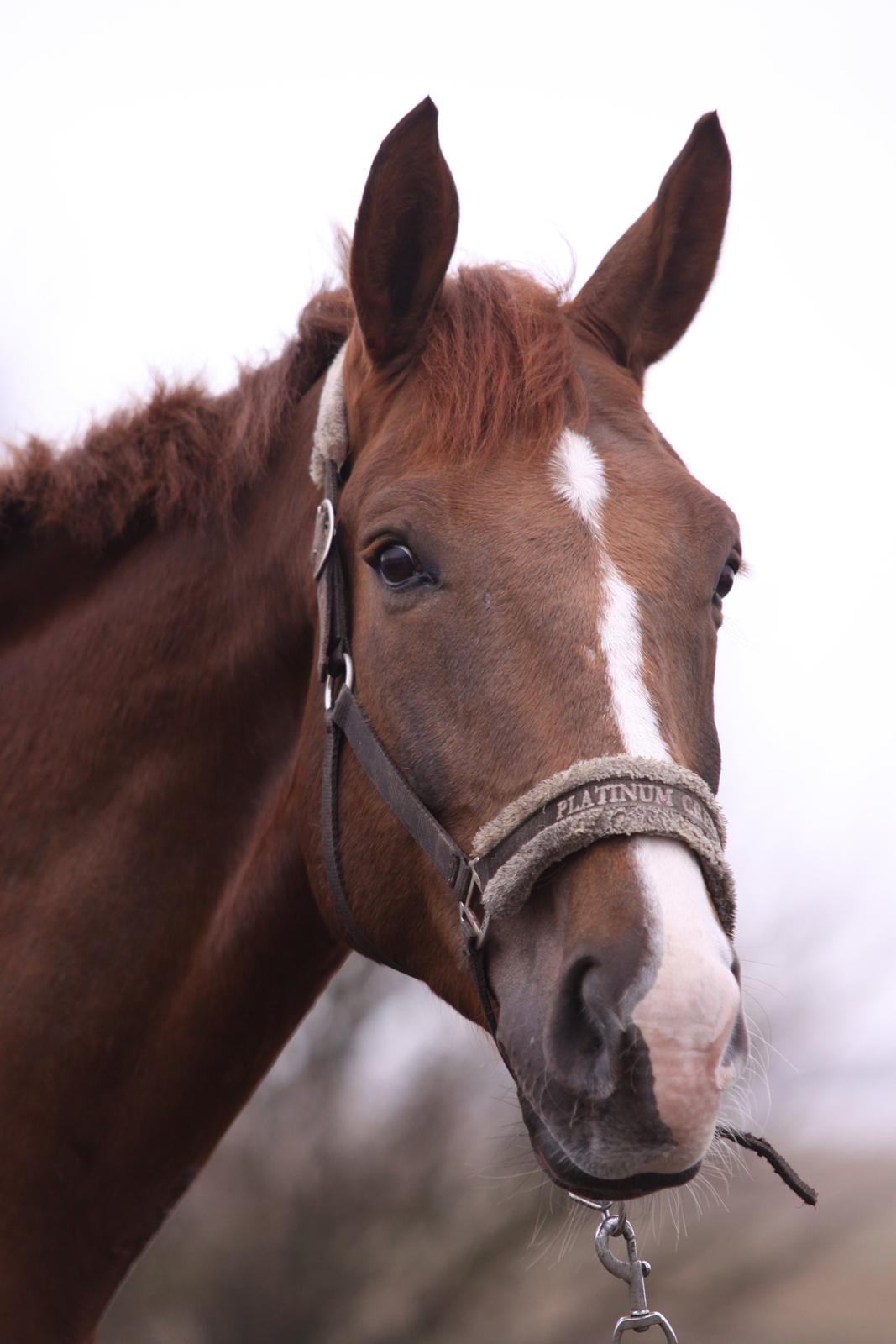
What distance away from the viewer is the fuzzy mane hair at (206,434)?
266cm

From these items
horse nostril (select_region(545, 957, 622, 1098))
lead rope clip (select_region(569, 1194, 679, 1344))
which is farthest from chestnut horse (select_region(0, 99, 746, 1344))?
lead rope clip (select_region(569, 1194, 679, 1344))

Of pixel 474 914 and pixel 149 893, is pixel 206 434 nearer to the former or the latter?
pixel 149 893

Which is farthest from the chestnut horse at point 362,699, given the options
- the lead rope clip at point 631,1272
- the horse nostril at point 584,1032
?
the lead rope clip at point 631,1272

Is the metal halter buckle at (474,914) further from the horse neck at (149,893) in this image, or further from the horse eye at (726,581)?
the horse eye at (726,581)

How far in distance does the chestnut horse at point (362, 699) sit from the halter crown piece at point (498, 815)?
3cm

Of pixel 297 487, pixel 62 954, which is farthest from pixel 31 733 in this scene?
pixel 297 487

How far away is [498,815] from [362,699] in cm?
51

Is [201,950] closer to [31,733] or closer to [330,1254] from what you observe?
[31,733]

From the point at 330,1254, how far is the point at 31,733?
5873 millimetres

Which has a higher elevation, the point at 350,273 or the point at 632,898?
the point at 350,273

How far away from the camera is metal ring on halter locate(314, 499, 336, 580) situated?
257cm

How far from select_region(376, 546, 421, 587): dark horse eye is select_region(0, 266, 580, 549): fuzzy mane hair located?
0.51 metres

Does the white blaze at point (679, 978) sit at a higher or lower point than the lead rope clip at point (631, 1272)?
higher

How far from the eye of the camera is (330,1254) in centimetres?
743
